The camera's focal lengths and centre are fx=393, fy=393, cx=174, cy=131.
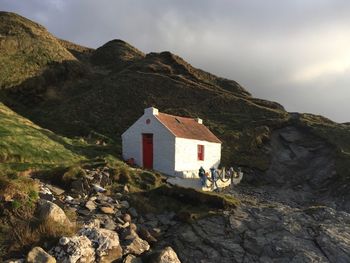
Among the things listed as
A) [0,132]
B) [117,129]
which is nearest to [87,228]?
[0,132]

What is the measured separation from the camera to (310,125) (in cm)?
5466

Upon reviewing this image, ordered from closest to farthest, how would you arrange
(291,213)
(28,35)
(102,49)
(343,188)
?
(291,213) < (343,188) < (28,35) < (102,49)

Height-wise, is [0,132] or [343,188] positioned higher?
→ [0,132]

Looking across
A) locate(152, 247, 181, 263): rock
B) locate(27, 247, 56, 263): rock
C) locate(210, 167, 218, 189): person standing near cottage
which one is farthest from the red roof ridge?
locate(27, 247, 56, 263): rock

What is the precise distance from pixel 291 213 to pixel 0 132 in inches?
759

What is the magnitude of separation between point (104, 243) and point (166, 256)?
214 centimetres

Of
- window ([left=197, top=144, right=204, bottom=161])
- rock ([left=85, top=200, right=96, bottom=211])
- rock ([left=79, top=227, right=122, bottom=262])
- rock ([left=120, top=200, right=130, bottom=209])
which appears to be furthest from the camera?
window ([left=197, top=144, right=204, bottom=161])

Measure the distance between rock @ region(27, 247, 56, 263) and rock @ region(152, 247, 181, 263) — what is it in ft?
11.2

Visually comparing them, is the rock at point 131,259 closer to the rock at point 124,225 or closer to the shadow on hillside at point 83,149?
the rock at point 124,225

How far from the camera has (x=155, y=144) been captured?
33156mm

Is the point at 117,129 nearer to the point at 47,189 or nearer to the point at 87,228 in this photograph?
the point at 47,189

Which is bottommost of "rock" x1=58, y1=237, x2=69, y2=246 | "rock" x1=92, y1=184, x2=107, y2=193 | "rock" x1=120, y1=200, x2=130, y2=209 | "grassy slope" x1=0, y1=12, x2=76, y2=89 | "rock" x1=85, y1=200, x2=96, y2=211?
"rock" x1=58, y1=237, x2=69, y2=246

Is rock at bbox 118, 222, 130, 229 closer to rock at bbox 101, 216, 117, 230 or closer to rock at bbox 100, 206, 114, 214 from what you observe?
rock at bbox 101, 216, 117, 230

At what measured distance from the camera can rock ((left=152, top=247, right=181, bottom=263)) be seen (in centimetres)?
1314
